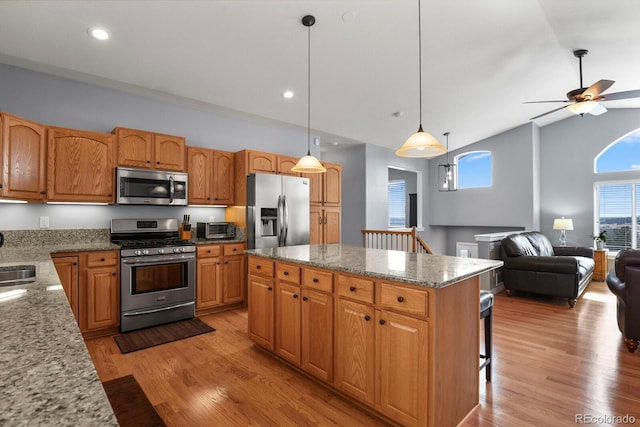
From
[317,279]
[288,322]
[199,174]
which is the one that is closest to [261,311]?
[288,322]

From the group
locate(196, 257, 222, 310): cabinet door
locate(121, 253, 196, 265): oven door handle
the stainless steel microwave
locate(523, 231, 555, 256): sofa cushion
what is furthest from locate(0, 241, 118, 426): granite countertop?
locate(523, 231, 555, 256): sofa cushion

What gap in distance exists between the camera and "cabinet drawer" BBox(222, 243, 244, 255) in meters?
4.28

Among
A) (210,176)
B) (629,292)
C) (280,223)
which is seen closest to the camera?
(629,292)

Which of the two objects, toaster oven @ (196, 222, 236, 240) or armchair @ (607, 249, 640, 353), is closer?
armchair @ (607, 249, 640, 353)

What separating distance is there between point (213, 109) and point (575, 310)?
5.67 metres

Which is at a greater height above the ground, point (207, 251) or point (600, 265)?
point (207, 251)

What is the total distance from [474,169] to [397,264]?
704 centimetres

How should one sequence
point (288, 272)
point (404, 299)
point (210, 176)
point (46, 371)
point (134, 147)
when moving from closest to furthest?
point (46, 371) → point (404, 299) → point (288, 272) → point (134, 147) → point (210, 176)

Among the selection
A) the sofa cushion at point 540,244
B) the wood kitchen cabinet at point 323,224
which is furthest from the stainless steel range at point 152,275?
the sofa cushion at point 540,244

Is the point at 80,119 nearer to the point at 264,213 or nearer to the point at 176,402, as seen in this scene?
the point at 264,213

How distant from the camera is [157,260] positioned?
→ 365 centimetres

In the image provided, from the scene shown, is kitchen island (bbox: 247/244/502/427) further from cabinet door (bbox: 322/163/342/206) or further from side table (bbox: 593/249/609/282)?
side table (bbox: 593/249/609/282)

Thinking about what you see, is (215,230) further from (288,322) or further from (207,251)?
(288,322)

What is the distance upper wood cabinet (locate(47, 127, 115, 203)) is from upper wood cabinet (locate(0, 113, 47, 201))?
0.24 feet
